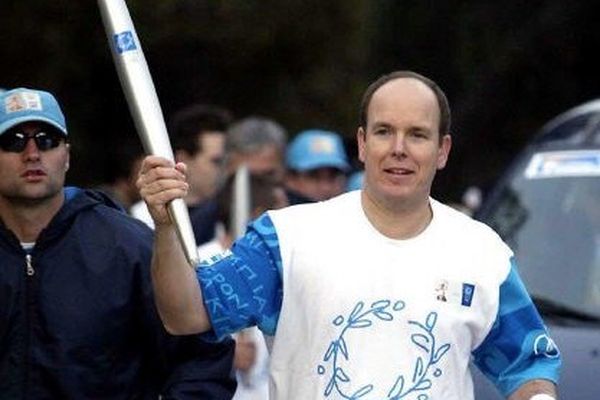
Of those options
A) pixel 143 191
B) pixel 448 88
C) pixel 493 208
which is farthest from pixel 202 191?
pixel 448 88

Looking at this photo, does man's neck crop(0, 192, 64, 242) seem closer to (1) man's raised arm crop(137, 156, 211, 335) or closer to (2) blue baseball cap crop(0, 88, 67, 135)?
(2) blue baseball cap crop(0, 88, 67, 135)

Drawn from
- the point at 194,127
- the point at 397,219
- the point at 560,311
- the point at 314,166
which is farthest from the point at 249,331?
the point at 397,219

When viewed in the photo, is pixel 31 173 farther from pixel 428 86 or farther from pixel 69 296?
pixel 428 86

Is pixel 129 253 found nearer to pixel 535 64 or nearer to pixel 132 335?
pixel 132 335

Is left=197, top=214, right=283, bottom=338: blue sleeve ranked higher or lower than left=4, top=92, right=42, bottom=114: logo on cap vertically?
lower

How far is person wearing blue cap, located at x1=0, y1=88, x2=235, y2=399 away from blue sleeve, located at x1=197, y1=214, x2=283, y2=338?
40 cm

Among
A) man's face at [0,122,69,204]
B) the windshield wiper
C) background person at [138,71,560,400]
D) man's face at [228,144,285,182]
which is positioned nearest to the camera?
background person at [138,71,560,400]

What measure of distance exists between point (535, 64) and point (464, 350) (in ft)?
38.1

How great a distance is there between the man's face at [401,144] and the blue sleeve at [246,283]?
0.98 ft

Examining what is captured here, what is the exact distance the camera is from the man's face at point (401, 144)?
210 inches

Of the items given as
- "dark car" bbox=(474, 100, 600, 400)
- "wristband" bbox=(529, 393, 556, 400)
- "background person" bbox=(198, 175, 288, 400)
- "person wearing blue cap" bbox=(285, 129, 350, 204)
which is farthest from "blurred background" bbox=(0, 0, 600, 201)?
"wristband" bbox=(529, 393, 556, 400)

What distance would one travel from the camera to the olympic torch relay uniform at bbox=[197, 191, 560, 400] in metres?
5.32

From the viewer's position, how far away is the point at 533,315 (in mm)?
5488

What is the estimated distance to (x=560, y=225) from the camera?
842 centimetres
